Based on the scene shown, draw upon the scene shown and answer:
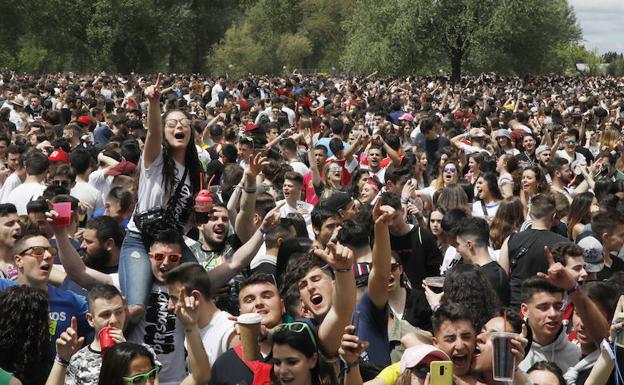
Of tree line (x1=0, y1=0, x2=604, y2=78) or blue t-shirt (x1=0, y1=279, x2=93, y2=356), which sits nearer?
blue t-shirt (x1=0, y1=279, x2=93, y2=356)

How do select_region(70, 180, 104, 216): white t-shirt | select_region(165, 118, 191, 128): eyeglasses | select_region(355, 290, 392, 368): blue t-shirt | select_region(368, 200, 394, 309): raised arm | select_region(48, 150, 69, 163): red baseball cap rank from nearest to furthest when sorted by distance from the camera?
select_region(368, 200, 394, 309): raised arm, select_region(355, 290, 392, 368): blue t-shirt, select_region(165, 118, 191, 128): eyeglasses, select_region(70, 180, 104, 216): white t-shirt, select_region(48, 150, 69, 163): red baseball cap

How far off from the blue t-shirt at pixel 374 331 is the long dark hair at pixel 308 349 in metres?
0.84

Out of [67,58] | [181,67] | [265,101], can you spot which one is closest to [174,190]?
[265,101]

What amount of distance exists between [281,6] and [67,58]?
1020 inches

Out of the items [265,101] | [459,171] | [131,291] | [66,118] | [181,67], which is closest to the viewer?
[131,291]

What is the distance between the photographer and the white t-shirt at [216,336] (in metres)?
5.28

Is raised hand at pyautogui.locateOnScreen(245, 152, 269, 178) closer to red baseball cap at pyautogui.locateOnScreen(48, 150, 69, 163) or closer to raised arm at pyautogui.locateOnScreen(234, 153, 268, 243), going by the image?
raised arm at pyautogui.locateOnScreen(234, 153, 268, 243)

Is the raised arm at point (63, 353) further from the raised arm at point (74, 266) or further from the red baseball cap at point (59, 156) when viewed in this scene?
the red baseball cap at point (59, 156)

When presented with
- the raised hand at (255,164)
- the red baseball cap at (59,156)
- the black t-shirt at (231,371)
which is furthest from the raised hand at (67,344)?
the red baseball cap at (59,156)

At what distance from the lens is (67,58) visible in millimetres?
60312

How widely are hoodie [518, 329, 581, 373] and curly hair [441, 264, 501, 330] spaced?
1.07ft

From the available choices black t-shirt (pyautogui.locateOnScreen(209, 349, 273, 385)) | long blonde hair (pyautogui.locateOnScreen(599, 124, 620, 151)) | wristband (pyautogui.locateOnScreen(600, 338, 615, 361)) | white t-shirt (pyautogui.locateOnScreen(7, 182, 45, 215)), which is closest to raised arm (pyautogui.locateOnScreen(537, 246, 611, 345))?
wristband (pyautogui.locateOnScreen(600, 338, 615, 361))

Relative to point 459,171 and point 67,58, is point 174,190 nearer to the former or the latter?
point 459,171

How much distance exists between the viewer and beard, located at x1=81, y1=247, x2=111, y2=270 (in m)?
6.75
